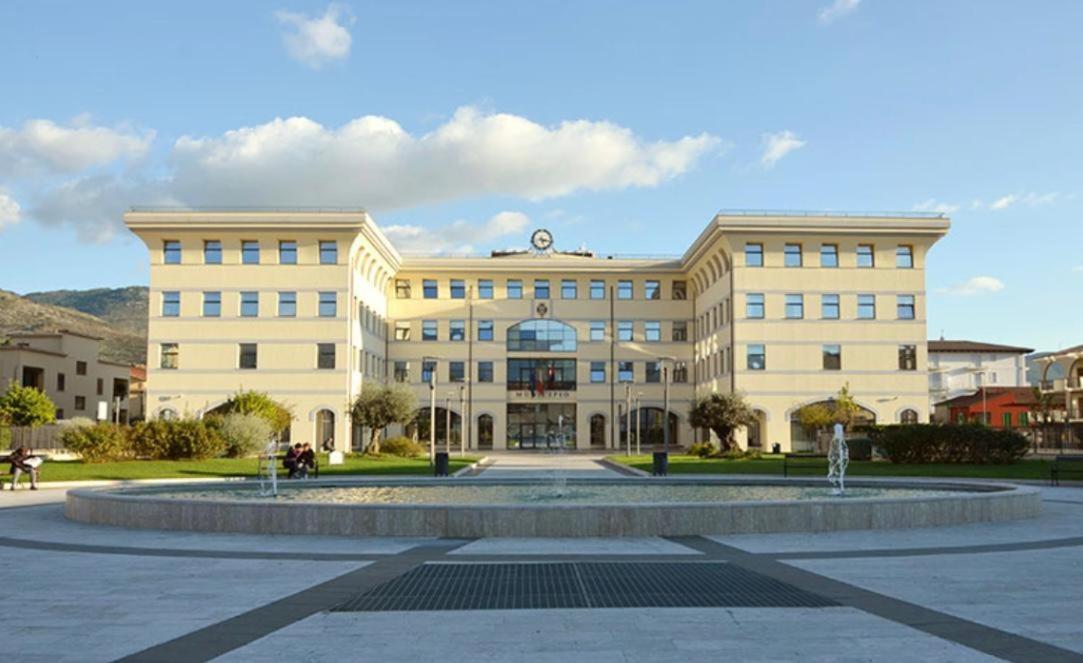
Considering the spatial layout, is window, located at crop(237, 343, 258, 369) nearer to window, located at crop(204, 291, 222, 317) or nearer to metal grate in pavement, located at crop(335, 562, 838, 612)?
window, located at crop(204, 291, 222, 317)

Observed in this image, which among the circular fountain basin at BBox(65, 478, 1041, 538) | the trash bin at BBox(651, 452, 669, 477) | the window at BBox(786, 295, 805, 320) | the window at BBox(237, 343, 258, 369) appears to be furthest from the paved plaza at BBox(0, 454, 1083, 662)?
the window at BBox(786, 295, 805, 320)

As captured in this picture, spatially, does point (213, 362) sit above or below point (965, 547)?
above

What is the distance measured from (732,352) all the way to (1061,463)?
63.8ft

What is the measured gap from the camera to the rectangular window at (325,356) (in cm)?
5291

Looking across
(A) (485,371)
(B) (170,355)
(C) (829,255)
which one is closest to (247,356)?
(B) (170,355)

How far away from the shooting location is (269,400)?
48.8 metres

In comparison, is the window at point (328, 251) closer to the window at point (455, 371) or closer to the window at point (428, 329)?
the window at point (428, 329)

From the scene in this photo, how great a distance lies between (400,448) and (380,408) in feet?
7.28

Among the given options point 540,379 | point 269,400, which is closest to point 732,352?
point 540,379

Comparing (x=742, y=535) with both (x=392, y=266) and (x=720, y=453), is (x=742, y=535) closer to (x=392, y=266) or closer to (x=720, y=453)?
(x=720, y=453)

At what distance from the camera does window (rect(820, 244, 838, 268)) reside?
54.1m

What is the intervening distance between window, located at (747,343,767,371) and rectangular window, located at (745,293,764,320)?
158 centimetres

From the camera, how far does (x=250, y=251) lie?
53.5m

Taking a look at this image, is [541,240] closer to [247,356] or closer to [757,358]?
[757,358]
